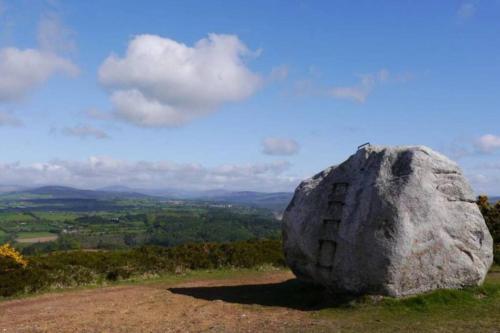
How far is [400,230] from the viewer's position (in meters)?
14.7

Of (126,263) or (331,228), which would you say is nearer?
(331,228)

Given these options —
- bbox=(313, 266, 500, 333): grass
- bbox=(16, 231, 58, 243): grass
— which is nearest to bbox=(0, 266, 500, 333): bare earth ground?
bbox=(313, 266, 500, 333): grass

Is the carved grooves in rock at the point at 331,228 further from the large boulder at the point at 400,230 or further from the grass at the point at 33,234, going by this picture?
the grass at the point at 33,234

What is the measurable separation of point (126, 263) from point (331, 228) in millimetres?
13376

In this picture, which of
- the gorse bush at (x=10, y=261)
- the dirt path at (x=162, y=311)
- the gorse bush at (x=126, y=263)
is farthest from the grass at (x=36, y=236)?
the dirt path at (x=162, y=311)

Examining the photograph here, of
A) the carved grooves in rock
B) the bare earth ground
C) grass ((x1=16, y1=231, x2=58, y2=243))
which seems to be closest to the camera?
the bare earth ground

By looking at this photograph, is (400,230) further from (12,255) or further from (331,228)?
(12,255)

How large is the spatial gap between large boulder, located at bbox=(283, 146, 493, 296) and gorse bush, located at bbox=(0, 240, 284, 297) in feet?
36.3

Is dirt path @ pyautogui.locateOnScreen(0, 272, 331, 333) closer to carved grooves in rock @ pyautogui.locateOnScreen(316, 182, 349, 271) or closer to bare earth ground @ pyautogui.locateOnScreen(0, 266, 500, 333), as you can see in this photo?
bare earth ground @ pyautogui.locateOnScreen(0, 266, 500, 333)

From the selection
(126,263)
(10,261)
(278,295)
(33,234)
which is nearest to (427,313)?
(278,295)

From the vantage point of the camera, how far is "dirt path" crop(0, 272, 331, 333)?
45.6 ft

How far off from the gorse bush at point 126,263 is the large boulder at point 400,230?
36.3ft

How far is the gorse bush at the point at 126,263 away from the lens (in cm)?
2227

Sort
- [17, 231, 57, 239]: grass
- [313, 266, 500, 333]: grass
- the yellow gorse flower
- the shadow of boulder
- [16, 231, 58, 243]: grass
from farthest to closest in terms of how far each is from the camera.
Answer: [17, 231, 57, 239]: grass → [16, 231, 58, 243]: grass → the yellow gorse flower → the shadow of boulder → [313, 266, 500, 333]: grass
